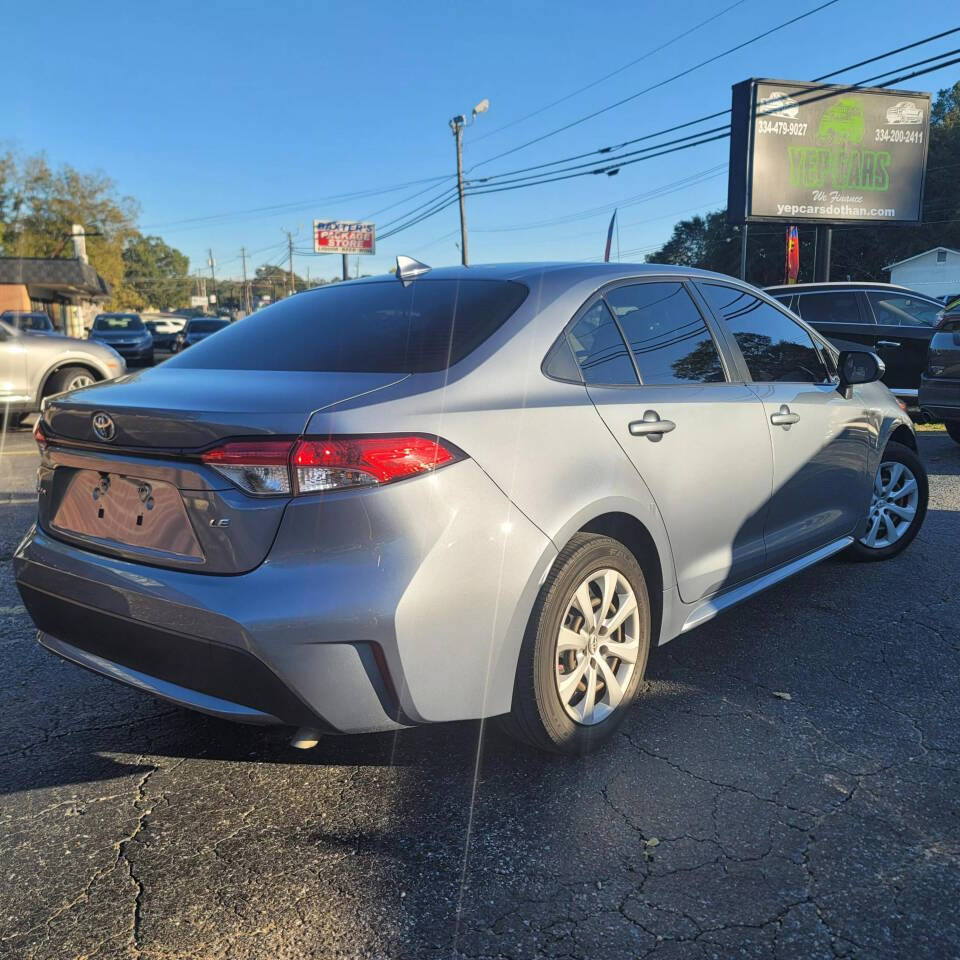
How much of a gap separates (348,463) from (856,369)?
292 centimetres

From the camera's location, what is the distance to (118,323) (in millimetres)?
26938

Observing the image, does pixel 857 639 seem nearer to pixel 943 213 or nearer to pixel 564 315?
pixel 564 315

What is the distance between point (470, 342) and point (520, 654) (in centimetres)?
94

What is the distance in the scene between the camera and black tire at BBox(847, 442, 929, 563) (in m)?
4.76

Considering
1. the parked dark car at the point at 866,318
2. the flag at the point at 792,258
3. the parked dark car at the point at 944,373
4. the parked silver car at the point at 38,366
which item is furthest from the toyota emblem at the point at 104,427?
the flag at the point at 792,258

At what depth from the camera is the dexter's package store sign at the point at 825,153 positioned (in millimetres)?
18969

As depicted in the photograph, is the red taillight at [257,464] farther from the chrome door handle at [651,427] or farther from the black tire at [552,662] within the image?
the chrome door handle at [651,427]

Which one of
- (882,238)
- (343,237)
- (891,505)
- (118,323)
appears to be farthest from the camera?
(343,237)

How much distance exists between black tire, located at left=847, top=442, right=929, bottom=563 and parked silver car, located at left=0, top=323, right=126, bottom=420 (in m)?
9.44

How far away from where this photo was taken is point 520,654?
2439 mm

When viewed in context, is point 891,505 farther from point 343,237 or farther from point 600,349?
point 343,237

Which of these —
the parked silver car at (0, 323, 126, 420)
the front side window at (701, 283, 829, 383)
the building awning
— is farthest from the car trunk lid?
the building awning

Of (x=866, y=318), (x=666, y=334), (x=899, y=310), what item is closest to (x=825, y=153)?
(x=899, y=310)

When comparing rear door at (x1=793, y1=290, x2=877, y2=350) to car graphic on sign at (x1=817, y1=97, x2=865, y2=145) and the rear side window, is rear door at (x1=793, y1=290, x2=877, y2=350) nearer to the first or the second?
the rear side window
